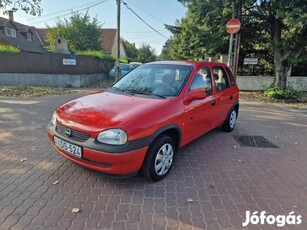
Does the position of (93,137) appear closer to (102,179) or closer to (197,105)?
(102,179)

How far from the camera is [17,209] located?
2680 millimetres

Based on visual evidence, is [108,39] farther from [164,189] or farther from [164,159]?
[164,189]

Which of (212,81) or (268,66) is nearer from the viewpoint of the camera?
(212,81)

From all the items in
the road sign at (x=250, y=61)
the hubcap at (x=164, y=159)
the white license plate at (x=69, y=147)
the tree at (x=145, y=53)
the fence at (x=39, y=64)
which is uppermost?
the tree at (x=145, y=53)

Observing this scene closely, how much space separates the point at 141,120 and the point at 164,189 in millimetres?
1030

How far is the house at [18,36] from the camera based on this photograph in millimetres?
25775

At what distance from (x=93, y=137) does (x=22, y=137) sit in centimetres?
293

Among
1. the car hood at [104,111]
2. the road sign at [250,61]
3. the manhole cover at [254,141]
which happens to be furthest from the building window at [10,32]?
the manhole cover at [254,141]

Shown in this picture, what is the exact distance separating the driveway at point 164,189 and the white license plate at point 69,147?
0.48 meters

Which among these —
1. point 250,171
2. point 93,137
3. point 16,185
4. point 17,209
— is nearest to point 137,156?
point 93,137

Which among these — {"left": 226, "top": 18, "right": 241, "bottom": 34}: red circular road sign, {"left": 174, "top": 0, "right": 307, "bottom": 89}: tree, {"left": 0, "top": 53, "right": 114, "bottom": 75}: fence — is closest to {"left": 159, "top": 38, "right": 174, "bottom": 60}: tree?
{"left": 0, "top": 53, "right": 114, "bottom": 75}: fence

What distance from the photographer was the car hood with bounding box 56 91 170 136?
2902 mm

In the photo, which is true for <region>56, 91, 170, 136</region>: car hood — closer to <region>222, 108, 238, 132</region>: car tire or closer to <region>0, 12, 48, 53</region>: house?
<region>222, 108, 238, 132</region>: car tire

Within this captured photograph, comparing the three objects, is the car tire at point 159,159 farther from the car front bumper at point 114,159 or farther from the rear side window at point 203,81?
the rear side window at point 203,81
